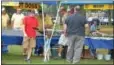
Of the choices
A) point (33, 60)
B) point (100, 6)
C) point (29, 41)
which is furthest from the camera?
point (100, 6)

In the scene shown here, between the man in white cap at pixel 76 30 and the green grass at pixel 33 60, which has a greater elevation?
the man in white cap at pixel 76 30

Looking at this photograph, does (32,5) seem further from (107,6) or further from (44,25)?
(107,6)

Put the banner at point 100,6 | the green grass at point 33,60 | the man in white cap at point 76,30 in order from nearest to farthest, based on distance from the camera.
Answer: the man in white cap at point 76,30 < the green grass at point 33,60 < the banner at point 100,6

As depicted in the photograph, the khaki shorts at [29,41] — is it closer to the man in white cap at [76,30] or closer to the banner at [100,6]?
the man in white cap at [76,30]

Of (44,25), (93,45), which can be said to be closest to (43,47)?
(44,25)

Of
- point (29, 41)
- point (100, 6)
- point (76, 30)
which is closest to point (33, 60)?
point (29, 41)

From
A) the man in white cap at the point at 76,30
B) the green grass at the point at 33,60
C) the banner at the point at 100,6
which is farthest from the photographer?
the banner at the point at 100,6

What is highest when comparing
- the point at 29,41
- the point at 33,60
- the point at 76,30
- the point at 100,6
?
the point at 100,6

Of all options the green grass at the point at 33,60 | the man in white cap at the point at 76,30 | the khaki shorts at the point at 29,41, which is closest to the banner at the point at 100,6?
the green grass at the point at 33,60

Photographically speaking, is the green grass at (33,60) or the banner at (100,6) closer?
the green grass at (33,60)

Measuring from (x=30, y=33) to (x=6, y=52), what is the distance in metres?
3.13

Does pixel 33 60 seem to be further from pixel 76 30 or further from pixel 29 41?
pixel 76 30

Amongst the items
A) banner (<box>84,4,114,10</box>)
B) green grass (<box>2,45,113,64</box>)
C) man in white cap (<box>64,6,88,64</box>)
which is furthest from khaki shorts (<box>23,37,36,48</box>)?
banner (<box>84,4,114,10</box>)

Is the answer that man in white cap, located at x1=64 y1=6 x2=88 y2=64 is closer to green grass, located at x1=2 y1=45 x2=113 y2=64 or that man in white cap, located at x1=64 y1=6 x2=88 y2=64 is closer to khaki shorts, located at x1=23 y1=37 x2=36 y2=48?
green grass, located at x1=2 y1=45 x2=113 y2=64
